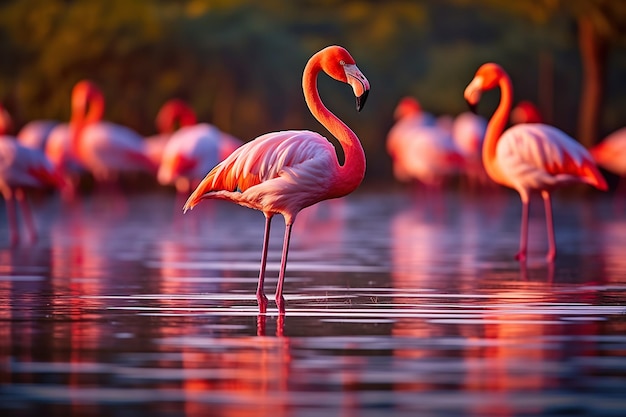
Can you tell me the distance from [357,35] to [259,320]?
109 feet

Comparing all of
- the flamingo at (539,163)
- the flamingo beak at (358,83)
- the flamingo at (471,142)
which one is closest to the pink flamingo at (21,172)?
the flamingo at (539,163)

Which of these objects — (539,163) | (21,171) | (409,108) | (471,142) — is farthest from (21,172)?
(409,108)

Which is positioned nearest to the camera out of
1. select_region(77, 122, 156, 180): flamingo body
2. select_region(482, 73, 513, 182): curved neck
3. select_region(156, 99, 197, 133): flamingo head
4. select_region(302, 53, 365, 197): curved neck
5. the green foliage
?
select_region(302, 53, 365, 197): curved neck

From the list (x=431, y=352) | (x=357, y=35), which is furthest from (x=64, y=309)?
(x=357, y=35)

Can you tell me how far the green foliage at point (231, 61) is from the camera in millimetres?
33406

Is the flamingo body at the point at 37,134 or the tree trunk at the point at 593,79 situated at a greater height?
the tree trunk at the point at 593,79

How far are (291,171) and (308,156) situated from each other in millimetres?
144

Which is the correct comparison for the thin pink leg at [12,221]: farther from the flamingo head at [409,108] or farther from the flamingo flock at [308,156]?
the flamingo head at [409,108]

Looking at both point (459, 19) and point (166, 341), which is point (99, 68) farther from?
point (166, 341)

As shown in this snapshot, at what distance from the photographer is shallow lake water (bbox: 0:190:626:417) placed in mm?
5367

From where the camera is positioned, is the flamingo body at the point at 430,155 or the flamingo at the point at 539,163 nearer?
the flamingo at the point at 539,163

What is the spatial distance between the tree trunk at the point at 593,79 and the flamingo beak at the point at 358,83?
1871 centimetres

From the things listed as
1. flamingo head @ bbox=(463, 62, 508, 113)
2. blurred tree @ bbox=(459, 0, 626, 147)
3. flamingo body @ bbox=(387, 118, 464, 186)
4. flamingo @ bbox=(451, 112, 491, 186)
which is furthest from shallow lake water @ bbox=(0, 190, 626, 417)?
flamingo @ bbox=(451, 112, 491, 186)

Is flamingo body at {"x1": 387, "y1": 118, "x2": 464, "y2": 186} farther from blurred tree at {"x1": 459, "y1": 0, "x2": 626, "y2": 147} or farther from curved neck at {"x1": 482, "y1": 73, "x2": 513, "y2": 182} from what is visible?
curved neck at {"x1": 482, "y1": 73, "x2": 513, "y2": 182}
